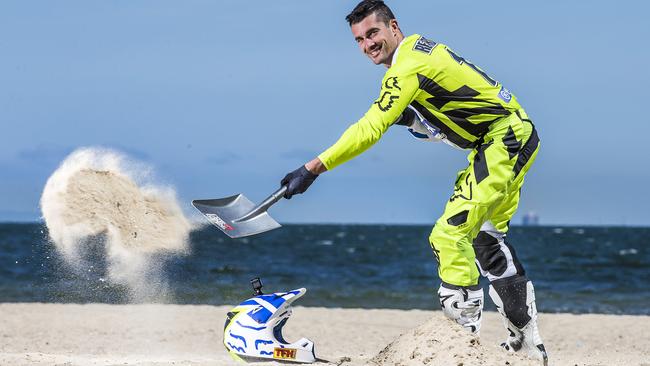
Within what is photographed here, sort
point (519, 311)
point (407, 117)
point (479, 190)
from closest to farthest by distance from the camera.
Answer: point (479, 190) → point (407, 117) → point (519, 311)

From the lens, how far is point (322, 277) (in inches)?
1059

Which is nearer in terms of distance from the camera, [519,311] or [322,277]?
[519,311]

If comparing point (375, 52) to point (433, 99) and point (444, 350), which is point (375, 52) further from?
point (444, 350)

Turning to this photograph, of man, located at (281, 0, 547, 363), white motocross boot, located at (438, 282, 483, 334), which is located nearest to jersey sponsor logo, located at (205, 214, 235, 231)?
man, located at (281, 0, 547, 363)

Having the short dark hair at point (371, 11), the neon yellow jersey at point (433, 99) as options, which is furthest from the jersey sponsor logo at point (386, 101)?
the short dark hair at point (371, 11)

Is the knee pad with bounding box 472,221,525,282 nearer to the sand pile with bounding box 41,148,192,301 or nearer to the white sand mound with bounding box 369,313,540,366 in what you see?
the white sand mound with bounding box 369,313,540,366

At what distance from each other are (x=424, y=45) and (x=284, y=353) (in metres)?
2.11

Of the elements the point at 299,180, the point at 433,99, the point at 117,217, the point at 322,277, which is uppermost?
the point at 433,99

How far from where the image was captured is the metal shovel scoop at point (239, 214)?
5.03 meters

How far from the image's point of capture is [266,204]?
198 inches

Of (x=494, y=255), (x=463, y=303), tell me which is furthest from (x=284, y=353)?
(x=494, y=255)

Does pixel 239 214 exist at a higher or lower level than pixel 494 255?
higher

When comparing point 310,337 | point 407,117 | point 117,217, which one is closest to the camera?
point 407,117

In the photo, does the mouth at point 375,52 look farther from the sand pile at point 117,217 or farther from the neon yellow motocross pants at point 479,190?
the sand pile at point 117,217
